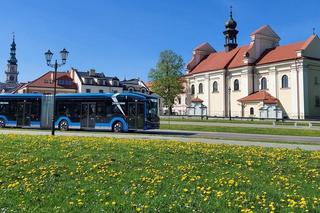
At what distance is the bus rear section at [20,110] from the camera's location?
32750 millimetres

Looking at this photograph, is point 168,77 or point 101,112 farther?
point 168,77

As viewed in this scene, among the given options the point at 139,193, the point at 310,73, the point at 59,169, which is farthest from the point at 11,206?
the point at 310,73

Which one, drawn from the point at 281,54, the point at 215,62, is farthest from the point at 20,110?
the point at 215,62

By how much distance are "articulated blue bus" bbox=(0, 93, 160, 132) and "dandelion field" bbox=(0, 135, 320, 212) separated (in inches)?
656

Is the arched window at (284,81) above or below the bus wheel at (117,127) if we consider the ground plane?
above

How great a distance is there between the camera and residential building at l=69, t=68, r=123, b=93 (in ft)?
308

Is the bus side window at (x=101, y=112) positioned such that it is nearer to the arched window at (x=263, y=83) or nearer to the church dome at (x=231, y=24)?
the arched window at (x=263, y=83)

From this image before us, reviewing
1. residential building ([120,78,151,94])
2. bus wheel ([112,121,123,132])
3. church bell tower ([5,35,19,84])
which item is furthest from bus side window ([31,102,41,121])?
church bell tower ([5,35,19,84])

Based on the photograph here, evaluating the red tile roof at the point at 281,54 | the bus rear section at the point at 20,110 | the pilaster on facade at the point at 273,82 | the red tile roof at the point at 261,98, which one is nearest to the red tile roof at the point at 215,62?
the red tile roof at the point at 281,54

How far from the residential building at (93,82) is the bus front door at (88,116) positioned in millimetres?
63674

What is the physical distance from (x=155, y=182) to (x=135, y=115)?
69.7 feet

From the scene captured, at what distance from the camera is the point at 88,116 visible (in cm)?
3067

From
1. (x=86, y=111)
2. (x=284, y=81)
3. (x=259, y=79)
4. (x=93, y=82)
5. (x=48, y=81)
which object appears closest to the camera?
(x=86, y=111)

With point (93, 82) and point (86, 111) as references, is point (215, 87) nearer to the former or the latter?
point (93, 82)
